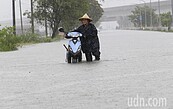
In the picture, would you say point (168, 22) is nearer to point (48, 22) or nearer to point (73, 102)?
point (48, 22)

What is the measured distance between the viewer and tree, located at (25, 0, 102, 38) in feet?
179

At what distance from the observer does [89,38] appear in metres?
15.6

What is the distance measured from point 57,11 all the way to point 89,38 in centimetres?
4017

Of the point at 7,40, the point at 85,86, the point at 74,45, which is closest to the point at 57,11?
the point at 7,40

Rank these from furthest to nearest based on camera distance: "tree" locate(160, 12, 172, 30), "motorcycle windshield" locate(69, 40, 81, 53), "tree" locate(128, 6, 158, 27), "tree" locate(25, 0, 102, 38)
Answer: "tree" locate(128, 6, 158, 27)
"tree" locate(160, 12, 172, 30)
"tree" locate(25, 0, 102, 38)
"motorcycle windshield" locate(69, 40, 81, 53)

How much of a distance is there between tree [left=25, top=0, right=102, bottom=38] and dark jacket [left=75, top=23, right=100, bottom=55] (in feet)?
125

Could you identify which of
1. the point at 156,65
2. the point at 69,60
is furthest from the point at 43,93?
the point at 69,60

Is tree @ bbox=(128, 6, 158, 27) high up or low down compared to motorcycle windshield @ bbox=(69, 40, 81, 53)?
up

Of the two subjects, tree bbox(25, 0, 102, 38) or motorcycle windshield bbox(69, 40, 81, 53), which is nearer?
motorcycle windshield bbox(69, 40, 81, 53)

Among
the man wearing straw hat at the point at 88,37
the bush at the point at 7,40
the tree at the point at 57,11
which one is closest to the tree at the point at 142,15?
the tree at the point at 57,11

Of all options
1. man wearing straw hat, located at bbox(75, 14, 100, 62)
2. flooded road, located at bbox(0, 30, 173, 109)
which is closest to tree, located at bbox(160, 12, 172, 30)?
man wearing straw hat, located at bbox(75, 14, 100, 62)

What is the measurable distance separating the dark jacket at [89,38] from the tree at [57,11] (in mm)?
38008

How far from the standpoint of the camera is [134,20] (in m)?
137

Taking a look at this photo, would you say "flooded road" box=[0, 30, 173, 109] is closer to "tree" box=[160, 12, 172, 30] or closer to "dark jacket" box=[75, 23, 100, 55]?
"dark jacket" box=[75, 23, 100, 55]
